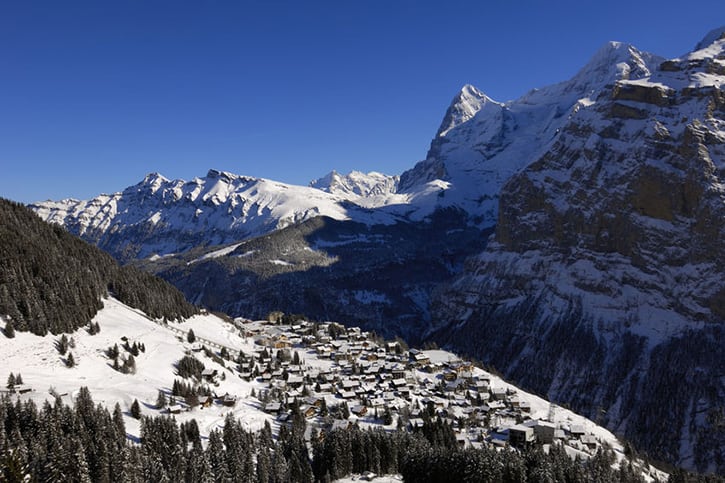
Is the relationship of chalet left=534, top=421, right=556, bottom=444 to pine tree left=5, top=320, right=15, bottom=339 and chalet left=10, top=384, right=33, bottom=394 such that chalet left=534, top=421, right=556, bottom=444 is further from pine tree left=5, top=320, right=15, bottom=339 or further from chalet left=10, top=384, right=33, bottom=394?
pine tree left=5, top=320, right=15, bottom=339

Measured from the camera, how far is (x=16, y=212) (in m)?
125

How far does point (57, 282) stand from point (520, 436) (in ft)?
294

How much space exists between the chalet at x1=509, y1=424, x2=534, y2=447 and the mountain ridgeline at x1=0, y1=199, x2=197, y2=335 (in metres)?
80.5

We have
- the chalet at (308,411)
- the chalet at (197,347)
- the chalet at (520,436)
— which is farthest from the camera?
the chalet at (197,347)

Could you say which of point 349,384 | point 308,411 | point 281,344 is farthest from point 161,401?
point 281,344

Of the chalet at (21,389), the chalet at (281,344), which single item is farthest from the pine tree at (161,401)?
the chalet at (281,344)

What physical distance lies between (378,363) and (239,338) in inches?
1619

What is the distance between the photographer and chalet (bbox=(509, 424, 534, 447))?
308 ft

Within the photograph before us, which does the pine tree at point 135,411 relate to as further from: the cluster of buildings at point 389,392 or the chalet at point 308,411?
the chalet at point 308,411

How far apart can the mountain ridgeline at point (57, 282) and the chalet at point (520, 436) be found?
8053 cm

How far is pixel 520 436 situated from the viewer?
94.6m

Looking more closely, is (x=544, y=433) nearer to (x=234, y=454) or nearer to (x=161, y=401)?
(x=234, y=454)

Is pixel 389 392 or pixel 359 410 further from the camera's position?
pixel 389 392

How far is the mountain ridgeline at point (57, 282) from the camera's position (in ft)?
Result: 295
